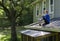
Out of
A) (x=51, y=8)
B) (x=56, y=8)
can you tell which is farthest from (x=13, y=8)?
(x=56, y=8)

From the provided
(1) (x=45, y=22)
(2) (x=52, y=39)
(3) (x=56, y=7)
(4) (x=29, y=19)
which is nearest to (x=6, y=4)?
(3) (x=56, y=7)

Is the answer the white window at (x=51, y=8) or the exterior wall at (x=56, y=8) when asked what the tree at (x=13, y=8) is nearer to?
the white window at (x=51, y=8)

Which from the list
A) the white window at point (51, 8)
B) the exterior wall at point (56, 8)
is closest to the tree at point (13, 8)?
the white window at point (51, 8)

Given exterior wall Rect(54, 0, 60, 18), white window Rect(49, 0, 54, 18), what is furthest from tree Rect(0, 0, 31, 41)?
exterior wall Rect(54, 0, 60, 18)

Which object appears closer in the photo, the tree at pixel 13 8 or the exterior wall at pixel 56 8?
the exterior wall at pixel 56 8

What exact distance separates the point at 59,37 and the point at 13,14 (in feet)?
44.2

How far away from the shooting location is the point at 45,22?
1662 cm

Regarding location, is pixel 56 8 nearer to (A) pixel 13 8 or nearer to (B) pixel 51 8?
(B) pixel 51 8

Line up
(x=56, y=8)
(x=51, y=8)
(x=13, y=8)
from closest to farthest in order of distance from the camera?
(x=56, y=8) < (x=51, y=8) < (x=13, y=8)

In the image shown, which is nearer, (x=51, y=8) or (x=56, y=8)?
(x=56, y=8)

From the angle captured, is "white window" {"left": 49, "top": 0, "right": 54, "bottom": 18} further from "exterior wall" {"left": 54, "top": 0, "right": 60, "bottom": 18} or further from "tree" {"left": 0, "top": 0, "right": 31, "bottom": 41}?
"tree" {"left": 0, "top": 0, "right": 31, "bottom": 41}

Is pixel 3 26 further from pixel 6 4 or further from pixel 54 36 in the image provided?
pixel 54 36

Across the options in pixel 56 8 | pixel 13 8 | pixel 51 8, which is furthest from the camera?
pixel 13 8

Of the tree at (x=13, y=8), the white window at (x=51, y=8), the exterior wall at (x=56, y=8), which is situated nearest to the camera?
the exterior wall at (x=56, y=8)
